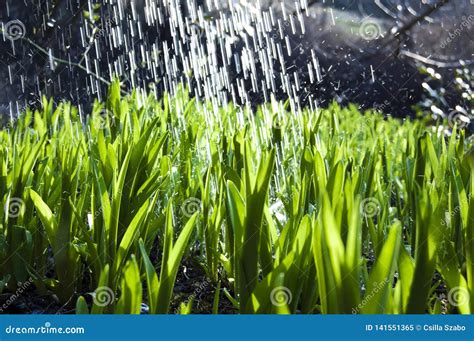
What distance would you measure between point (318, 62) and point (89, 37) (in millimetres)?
2905

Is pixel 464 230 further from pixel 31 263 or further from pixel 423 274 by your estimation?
pixel 31 263

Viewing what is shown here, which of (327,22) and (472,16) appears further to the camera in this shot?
(327,22)

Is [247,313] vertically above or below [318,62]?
below

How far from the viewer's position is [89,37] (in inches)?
157

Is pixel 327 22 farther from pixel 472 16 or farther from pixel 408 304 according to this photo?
pixel 408 304

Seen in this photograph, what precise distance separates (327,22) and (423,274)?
450 cm

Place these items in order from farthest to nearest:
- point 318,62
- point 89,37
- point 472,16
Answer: point 318,62
point 472,16
point 89,37

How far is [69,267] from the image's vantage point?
0.81 metres
